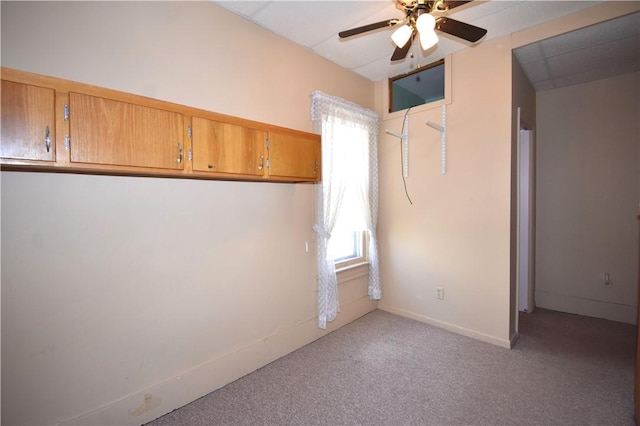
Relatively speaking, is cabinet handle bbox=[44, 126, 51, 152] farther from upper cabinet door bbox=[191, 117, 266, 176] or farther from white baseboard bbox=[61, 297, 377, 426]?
white baseboard bbox=[61, 297, 377, 426]

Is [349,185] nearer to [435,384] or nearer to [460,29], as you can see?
[460,29]

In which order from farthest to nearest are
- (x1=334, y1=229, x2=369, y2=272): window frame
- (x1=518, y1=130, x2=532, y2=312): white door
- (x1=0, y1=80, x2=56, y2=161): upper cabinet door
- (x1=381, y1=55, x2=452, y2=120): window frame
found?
(x1=518, y1=130, x2=532, y2=312): white door, (x1=334, y1=229, x2=369, y2=272): window frame, (x1=381, y1=55, x2=452, y2=120): window frame, (x1=0, y1=80, x2=56, y2=161): upper cabinet door

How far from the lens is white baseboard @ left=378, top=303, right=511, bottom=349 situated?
283 centimetres

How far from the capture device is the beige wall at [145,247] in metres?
1.54

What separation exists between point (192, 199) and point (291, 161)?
826mm

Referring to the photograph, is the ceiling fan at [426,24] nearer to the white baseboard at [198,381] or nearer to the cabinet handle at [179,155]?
the cabinet handle at [179,155]

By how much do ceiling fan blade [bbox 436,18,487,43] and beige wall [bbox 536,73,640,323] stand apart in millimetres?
2680

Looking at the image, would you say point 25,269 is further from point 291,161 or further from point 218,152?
point 291,161

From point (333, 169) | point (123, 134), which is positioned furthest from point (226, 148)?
point (333, 169)

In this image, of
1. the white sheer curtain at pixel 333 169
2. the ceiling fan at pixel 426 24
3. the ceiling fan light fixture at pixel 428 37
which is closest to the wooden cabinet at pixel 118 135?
the white sheer curtain at pixel 333 169

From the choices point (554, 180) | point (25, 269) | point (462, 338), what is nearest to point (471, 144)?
point (554, 180)

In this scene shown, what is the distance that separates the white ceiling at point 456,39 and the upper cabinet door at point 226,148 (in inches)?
40.0

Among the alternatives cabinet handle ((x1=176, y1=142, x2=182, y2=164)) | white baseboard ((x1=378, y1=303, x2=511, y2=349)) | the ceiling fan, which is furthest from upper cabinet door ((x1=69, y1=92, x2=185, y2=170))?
white baseboard ((x1=378, y1=303, x2=511, y2=349))

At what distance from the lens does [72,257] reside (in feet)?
5.44
